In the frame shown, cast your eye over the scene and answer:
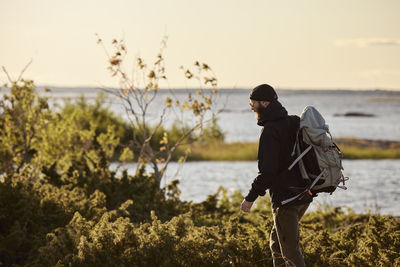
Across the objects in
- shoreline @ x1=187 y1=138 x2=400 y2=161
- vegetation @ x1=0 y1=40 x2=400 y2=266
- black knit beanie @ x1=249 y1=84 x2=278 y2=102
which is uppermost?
black knit beanie @ x1=249 y1=84 x2=278 y2=102

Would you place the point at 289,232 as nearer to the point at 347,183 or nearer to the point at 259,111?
the point at 259,111

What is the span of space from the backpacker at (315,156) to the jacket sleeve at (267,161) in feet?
0.60

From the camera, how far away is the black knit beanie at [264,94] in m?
4.98

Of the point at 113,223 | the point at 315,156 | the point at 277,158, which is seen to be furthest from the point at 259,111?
the point at 113,223

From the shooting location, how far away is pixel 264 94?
4.98 metres

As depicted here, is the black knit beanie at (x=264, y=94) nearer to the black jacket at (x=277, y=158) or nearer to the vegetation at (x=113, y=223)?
the black jacket at (x=277, y=158)

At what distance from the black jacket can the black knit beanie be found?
6cm

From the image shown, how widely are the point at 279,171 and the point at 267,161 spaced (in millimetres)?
264

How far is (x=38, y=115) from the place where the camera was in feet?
39.0

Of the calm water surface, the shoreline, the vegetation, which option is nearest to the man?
the vegetation

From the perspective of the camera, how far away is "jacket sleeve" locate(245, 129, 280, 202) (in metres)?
4.80

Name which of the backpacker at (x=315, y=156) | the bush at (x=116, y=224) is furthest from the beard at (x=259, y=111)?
the bush at (x=116, y=224)

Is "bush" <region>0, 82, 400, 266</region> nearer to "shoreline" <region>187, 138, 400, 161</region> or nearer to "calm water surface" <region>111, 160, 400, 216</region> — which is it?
"calm water surface" <region>111, 160, 400, 216</region>

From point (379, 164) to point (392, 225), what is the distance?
58.4ft
